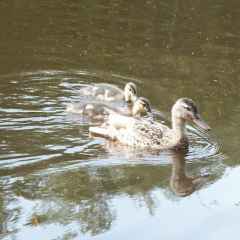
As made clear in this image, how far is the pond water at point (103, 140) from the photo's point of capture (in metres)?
6.25

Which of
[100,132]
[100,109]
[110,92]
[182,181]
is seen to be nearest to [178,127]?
[100,132]

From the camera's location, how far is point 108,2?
45.3ft

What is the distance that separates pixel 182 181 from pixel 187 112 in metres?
1.05

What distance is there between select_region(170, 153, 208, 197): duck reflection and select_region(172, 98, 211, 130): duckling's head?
614 mm


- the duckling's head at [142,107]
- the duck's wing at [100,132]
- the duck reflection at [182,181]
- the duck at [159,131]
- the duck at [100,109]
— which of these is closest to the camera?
the duck reflection at [182,181]

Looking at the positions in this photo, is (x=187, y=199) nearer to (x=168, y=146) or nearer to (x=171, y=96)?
(x=168, y=146)

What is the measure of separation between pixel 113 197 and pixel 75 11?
6862 mm

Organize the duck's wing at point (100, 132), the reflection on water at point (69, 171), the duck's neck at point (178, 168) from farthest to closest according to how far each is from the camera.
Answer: the duck's wing at point (100, 132) < the duck's neck at point (178, 168) < the reflection on water at point (69, 171)

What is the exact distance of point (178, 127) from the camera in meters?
8.01

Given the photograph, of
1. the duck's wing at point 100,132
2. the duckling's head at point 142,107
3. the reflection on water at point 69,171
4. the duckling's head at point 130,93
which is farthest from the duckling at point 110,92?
the duck's wing at point 100,132

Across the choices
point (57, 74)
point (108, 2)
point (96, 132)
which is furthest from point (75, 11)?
point (96, 132)

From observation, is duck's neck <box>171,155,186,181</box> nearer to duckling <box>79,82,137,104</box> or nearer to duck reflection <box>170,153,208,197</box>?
duck reflection <box>170,153,208,197</box>

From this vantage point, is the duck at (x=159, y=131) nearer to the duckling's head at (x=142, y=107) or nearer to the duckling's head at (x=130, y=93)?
the duckling's head at (x=142, y=107)

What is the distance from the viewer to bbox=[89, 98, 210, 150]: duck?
7926mm
